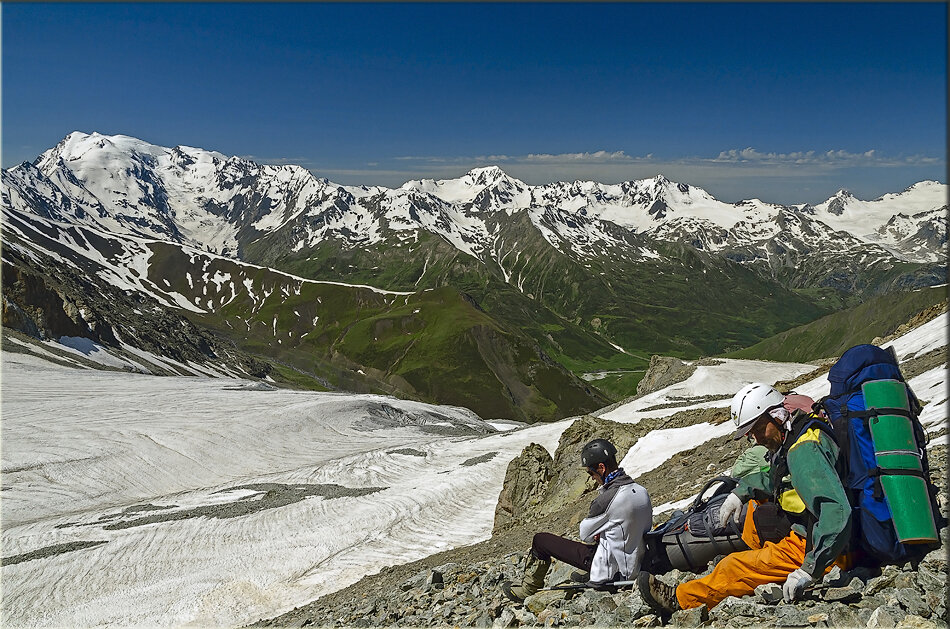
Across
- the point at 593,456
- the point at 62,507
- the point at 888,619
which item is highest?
the point at 593,456

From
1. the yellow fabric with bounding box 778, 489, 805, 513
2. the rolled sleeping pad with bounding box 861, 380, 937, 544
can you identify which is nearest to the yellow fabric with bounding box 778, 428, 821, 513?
the yellow fabric with bounding box 778, 489, 805, 513

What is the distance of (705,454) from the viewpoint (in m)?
26.1

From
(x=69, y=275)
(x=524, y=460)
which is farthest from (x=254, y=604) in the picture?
(x=69, y=275)

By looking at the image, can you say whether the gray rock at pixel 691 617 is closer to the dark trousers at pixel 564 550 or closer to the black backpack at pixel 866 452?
the dark trousers at pixel 564 550

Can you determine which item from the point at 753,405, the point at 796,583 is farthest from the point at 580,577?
the point at 753,405

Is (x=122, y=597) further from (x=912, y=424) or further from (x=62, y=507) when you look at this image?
(x=912, y=424)

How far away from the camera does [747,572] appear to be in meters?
8.72

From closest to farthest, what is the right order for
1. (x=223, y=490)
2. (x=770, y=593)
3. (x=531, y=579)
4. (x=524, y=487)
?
(x=770, y=593) → (x=531, y=579) → (x=524, y=487) → (x=223, y=490)

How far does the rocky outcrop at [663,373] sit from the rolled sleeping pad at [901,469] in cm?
7066

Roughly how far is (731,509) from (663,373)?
86772mm

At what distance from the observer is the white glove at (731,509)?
9602mm

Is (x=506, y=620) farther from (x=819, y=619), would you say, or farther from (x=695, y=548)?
(x=819, y=619)

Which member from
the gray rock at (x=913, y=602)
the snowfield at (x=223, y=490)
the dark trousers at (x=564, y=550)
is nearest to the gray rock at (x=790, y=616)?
the gray rock at (x=913, y=602)

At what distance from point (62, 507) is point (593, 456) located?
2034 inches
